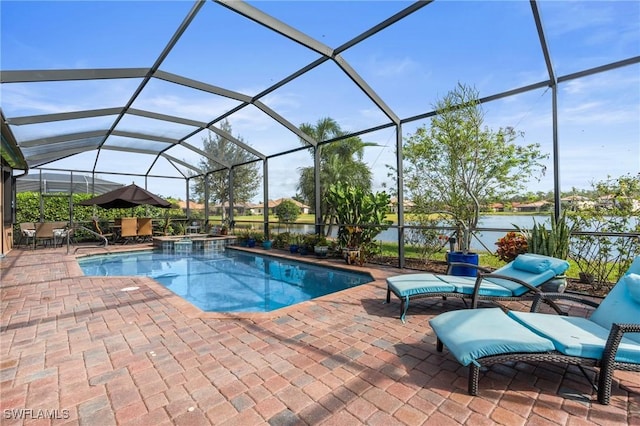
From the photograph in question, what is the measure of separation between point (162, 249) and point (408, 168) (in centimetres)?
938

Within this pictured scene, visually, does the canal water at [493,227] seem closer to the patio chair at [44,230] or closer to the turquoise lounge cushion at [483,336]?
the turquoise lounge cushion at [483,336]

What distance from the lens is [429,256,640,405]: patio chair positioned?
2.16 m

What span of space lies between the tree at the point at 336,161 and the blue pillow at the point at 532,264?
14991 mm

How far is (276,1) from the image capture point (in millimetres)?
4781

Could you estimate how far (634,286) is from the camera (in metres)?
2.57

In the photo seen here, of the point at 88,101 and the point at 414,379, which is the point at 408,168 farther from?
the point at 88,101

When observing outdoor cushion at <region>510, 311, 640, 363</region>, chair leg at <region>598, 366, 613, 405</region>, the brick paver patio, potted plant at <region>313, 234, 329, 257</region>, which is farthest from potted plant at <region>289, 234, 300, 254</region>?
chair leg at <region>598, 366, 613, 405</region>

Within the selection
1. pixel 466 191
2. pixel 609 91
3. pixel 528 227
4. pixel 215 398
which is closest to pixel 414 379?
pixel 215 398

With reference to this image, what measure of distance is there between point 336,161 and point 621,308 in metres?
17.3

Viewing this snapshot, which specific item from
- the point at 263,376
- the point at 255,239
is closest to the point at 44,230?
the point at 255,239

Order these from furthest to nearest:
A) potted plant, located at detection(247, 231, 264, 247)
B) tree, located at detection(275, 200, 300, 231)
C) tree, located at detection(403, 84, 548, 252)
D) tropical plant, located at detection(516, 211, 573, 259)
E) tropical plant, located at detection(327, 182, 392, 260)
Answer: tree, located at detection(275, 200, 300, 231) → potted plant, located at detection(247, 231, 264, 247) → tropical plant, located at detection(327, 182, 392, 260) → tree, located at detection(403, 84, 548, 252) → tropical plant, located at detection(516, 211, 573, 259)

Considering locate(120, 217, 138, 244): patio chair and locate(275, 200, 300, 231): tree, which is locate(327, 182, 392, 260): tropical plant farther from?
locate(275, 200, 300, 231): tree

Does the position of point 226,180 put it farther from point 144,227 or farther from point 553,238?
point 553,238

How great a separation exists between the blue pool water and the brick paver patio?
192 centimetres
